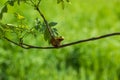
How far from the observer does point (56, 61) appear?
3.85 metres

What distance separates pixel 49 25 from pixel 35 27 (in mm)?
49

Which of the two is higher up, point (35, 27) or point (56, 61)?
point (35, 27)

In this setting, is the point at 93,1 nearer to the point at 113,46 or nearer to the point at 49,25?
the point at 113,46

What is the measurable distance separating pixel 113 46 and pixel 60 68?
2.14 feet

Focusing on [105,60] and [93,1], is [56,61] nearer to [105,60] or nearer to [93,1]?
[105,60]

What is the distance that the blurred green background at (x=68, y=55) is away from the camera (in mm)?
3568

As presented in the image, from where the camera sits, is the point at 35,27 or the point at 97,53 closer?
the point at 35,27

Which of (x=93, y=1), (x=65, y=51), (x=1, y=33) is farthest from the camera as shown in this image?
(x=93, y=1)

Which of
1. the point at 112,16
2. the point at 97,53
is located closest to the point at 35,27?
the point at 97,53

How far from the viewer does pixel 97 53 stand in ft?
13.2

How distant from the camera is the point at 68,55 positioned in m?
4.06

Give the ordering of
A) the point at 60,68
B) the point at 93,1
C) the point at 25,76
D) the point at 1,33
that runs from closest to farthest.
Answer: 1. the point at 1,33
2. the point at 25,76
3. the point at 60,68
4. the point at 93,1

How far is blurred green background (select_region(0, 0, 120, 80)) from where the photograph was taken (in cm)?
357

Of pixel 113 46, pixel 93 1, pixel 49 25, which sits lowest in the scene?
pixel 93 1
